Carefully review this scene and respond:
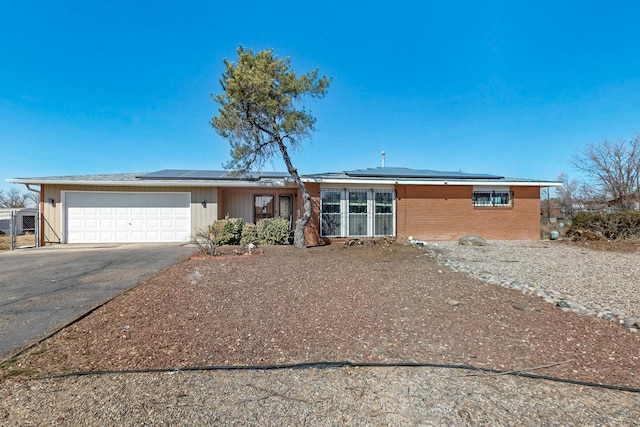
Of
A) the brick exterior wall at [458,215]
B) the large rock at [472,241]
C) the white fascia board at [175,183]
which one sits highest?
the white fascia board at [175,183]

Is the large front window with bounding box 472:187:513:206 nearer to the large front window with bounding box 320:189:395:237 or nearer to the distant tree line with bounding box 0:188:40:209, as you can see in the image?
the large front window with bounding box 320:189:395:237

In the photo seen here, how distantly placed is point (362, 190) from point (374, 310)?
795cm

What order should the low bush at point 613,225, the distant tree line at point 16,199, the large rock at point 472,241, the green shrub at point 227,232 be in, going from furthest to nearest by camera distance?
the distant tree line at point 16,199 < the large rock at point 472,241 < the low bush at point 613,225 < the green shrub at point 227,232

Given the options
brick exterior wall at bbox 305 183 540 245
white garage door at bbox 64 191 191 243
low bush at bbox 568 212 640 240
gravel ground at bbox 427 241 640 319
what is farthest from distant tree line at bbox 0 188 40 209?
low bush at bbox 568 212 640 240

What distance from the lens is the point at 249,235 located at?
10.4 meters

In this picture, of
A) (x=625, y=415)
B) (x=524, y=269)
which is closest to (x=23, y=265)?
(x=625, y=415)

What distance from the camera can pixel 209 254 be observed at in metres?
8.14

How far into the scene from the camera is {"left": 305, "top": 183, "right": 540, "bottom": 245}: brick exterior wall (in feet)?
39.0

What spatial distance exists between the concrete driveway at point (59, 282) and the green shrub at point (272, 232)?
2.41 metres

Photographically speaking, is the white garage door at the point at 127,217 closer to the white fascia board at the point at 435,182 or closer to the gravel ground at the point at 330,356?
the white fascia board at the point at 435,182

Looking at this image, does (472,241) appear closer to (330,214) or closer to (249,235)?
(330,214)

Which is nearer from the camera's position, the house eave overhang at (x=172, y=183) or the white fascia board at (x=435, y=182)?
the white fascia board at (x=435, y=182)

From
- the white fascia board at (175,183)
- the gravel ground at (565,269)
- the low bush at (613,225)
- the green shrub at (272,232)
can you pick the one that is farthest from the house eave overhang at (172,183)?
the low bush at (613,225)

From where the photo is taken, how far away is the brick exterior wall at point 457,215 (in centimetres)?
1189
